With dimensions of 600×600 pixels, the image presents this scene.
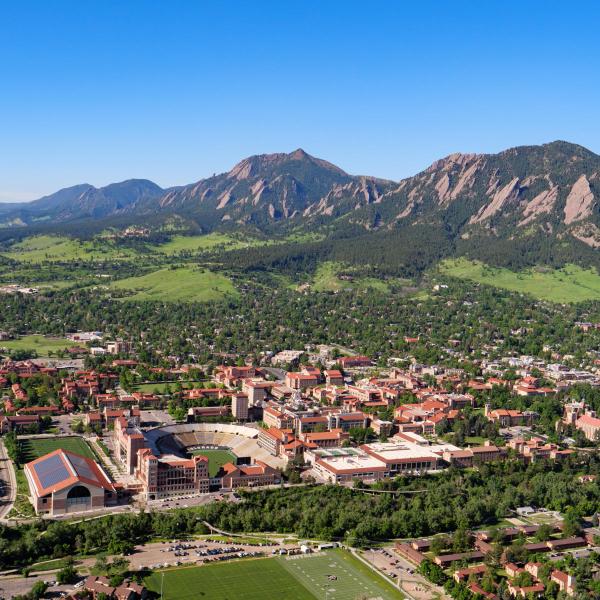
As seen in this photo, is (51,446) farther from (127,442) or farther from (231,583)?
(231,583)

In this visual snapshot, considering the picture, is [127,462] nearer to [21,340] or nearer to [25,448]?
[25,448]

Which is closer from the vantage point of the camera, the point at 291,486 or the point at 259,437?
the point at 291,486

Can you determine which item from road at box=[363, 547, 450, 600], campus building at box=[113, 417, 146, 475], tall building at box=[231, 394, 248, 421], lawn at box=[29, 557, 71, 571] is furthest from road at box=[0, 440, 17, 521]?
road at box=[363, 547, 450, 600]

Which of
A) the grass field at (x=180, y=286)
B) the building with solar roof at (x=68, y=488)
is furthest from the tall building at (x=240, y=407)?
the grass field at (x=180, y=286)

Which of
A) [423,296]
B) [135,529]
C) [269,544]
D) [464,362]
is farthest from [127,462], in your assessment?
[423,296]

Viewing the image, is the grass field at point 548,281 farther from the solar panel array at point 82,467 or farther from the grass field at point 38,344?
the solar panel array at point 82,467

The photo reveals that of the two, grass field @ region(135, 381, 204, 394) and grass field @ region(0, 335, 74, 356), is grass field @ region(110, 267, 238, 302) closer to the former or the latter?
grass field @ region(0, 335, 74, 356)
